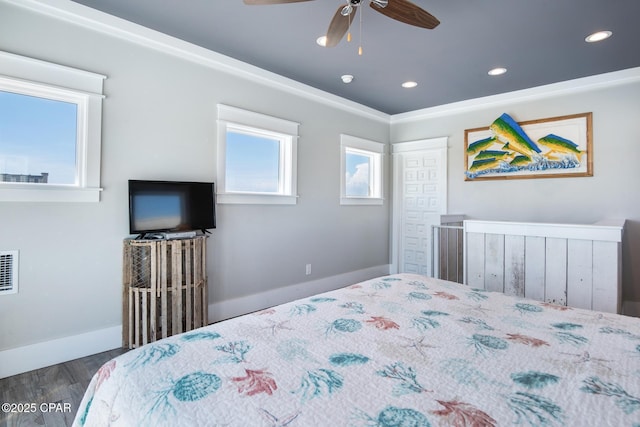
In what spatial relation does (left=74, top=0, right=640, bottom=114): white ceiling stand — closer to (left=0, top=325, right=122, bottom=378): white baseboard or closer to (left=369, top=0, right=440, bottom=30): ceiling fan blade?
(left=369, top=0, right=440, bottom=30): ceiling fan blade

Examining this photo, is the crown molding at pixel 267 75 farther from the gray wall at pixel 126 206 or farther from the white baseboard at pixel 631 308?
the white baseboard at pixel 631 308

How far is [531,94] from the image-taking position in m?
3.96

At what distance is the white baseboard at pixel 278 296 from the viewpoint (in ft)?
10.5

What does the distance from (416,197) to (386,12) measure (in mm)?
3450

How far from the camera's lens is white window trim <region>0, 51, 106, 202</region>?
84.3 inches

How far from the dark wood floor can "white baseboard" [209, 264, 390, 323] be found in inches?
40.6

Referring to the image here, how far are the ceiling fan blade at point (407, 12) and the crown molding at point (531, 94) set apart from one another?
8.76 feet

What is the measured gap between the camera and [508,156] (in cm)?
416

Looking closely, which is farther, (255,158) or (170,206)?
(255,158)

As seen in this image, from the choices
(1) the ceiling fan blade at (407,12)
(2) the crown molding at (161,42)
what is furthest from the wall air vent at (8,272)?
(1) the ceiling fan blade at (407,12)

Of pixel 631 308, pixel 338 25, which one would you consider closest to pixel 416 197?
pixel 631 308

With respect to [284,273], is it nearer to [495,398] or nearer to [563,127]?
[495,398]

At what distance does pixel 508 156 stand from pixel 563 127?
64 centimetres

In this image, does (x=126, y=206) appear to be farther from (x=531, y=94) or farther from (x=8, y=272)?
(x=531, y=94)
